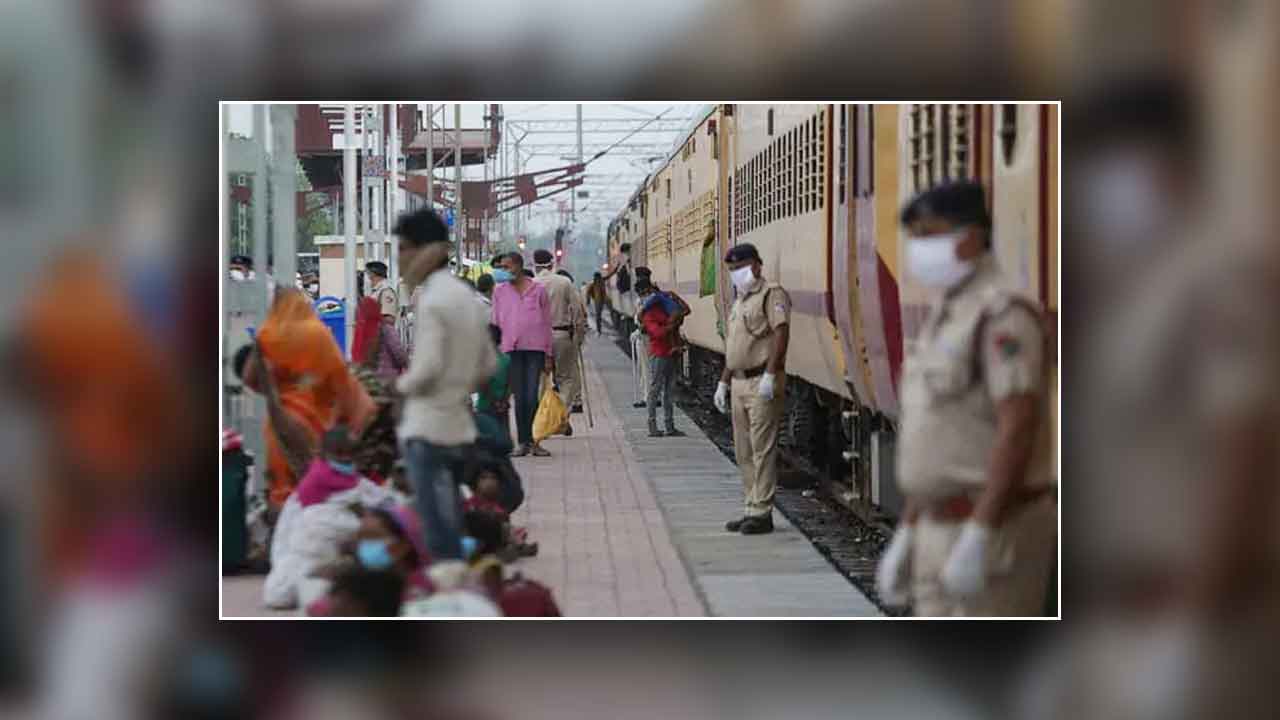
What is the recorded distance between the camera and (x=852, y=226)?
335 inches

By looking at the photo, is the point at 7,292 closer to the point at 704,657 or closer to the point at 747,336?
the point at 704,657

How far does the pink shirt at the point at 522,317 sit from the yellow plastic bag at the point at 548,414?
2.23ft

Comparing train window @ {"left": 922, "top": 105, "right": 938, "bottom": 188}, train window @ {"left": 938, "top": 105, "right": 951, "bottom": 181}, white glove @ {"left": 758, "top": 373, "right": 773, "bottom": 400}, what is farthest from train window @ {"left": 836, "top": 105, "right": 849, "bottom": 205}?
train window @ {"left": 938, "top": 105, "right": 951, "bottom": 181}

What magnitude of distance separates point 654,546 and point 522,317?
1915 millimetres

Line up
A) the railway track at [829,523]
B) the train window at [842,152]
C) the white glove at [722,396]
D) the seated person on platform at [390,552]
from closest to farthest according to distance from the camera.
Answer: the seated person on platform at [390,552] → the train window at [842,152] → the railway track at [829,523] → the white glove at [722,396]

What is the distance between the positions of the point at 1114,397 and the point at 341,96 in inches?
112

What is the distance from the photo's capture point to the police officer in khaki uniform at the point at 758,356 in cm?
919

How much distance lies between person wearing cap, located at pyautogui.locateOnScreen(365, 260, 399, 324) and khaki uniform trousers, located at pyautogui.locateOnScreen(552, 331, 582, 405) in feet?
6.89

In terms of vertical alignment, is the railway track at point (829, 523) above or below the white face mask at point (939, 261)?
below

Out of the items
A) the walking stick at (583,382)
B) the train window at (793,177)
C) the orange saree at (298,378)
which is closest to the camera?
the orange saree at (298,378)

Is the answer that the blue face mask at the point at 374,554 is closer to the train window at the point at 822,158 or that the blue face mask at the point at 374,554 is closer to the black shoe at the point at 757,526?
the black shoe at the point at 757,526

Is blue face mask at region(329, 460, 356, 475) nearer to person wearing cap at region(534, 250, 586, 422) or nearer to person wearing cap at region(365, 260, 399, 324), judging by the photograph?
person wearing cap at region(365, 260, 399, 324)

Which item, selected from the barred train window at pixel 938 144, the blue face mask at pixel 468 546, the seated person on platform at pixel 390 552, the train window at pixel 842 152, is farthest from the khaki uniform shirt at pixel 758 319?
the seated person on platform at pixel 390 552

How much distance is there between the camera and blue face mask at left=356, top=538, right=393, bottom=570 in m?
6.85
